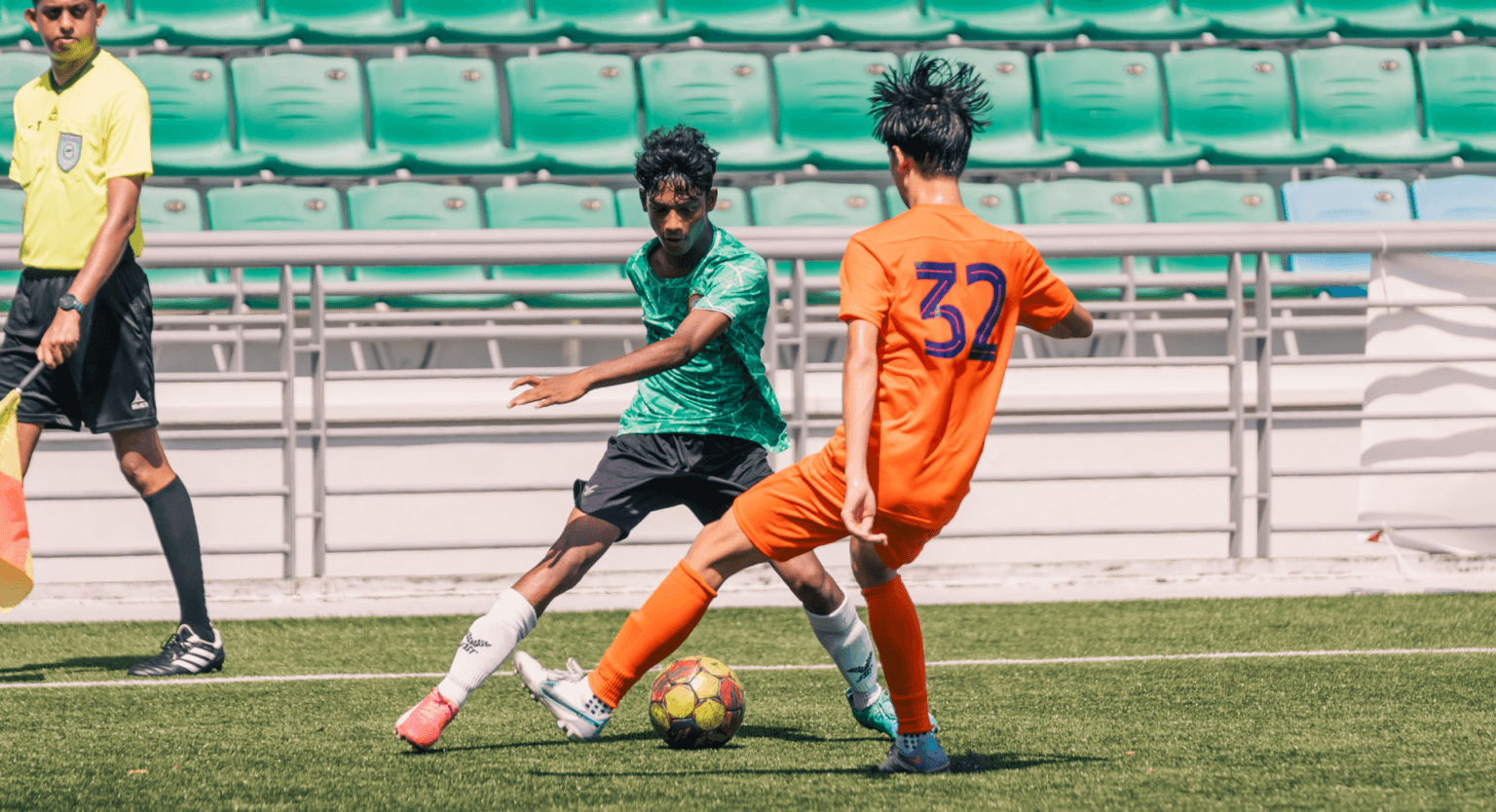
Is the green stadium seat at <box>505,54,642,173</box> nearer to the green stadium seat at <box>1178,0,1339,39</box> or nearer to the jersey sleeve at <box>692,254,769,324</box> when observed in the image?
the green stadium seat at <box>1178,0,1339,39</box>

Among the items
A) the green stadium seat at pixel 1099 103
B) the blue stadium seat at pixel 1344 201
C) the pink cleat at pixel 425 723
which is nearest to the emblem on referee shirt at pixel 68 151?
the pink cleat at pixel 425 723

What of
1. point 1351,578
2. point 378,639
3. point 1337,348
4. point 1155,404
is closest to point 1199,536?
point 1155,404

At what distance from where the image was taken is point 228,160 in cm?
817

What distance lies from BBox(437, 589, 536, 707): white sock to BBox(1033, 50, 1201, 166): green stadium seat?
6557 mm

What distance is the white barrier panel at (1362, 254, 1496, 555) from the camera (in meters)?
5.11

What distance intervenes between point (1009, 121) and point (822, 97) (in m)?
1.12

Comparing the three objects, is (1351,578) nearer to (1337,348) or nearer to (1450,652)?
(1450,652)

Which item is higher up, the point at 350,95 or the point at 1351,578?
the point at 350,95

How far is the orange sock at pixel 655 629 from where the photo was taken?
266 centimetres

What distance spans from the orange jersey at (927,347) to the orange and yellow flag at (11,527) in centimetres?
210

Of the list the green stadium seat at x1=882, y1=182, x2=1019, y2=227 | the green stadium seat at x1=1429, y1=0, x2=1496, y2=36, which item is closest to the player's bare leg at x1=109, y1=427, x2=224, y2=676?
the green stadium seat at x1=882, y1=182, x2=1019, y2=227

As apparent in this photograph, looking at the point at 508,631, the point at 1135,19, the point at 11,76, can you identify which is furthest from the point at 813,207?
the point at 508,631

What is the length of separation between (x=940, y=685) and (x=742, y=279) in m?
1.32

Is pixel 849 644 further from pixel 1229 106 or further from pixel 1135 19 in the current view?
pixel 1135 19
